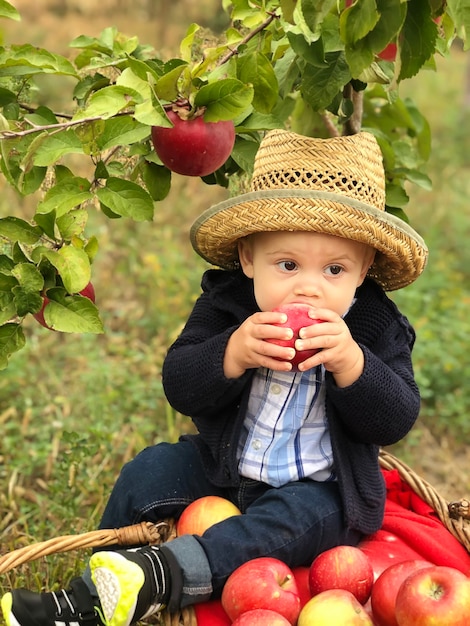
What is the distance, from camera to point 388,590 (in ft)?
5.70

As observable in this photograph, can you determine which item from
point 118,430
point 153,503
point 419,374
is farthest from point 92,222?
point 153,503

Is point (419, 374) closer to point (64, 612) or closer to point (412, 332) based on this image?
point (412, 332)

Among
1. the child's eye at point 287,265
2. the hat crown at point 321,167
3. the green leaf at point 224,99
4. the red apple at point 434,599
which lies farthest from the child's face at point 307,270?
the red apple at point 434,599

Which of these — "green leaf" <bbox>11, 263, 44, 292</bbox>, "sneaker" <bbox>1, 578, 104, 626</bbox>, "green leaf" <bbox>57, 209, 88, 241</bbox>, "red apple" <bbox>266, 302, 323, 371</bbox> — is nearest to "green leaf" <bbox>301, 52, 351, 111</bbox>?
"red apple" <bbox>266, 302, 323, 371</bbox>

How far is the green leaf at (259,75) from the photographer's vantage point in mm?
1735

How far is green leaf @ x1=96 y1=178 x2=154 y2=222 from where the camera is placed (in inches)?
65.7

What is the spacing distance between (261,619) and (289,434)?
1.64 ft

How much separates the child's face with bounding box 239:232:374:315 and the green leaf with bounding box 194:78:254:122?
1.18ft

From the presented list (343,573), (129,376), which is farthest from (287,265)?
(129,376)

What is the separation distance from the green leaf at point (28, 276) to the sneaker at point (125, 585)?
55 centimetres

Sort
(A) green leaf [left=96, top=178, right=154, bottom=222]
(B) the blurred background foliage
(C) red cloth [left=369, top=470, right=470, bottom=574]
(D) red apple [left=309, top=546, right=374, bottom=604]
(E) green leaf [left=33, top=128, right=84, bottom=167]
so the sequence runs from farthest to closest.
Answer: (B) the blurred background foliage < (C) red cloth [left=369, top=470, right=470, bottom=574] < (D) red apple [left=309, top=546, right=374, bottom=604] < (A) green leaf [left=96, top=178, right=154, bottom=222] < (E) green leaf [left=33, top=128, right=84, bottom=167]

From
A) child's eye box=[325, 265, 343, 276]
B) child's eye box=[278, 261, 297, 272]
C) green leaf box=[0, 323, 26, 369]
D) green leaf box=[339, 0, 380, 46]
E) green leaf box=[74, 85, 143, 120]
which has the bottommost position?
green leaf box=[0, 323, 26, 369]

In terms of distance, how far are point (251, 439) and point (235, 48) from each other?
90 centimetres

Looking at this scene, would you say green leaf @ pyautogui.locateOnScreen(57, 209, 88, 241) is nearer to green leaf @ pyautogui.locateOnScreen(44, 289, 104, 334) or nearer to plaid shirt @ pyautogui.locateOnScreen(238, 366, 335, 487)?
green leaf @ pyautogui.locateOnScreen(44, 289, 104, 334)
